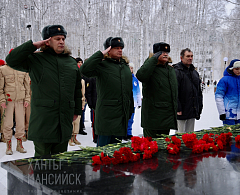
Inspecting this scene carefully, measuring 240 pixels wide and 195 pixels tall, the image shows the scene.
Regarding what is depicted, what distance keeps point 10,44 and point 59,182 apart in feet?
91.4

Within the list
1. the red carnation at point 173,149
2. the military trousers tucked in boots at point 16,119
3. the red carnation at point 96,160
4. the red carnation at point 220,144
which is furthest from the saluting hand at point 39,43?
the military trousers tucked in boots at point 16,119

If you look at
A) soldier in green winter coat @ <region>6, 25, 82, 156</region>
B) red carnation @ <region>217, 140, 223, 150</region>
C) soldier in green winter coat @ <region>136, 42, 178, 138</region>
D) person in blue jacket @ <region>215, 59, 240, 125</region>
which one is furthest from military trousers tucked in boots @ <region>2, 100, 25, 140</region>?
red carnation @ <region>217, 140, 223, 150</region>

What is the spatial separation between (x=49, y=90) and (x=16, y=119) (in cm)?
308

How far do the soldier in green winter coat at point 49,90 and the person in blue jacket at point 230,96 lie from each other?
10.1ft

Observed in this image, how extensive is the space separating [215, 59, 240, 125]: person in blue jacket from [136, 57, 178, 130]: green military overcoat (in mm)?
1392

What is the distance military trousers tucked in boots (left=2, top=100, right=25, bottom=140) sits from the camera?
5.82 m

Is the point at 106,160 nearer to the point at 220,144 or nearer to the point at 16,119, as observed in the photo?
the point at 220,144

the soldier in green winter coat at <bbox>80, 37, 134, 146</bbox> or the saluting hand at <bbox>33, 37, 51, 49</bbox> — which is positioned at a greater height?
the saluting hand at <bbox>33, 37, 51, 49</bbox>

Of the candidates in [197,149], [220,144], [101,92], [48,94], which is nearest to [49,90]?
[48,94]

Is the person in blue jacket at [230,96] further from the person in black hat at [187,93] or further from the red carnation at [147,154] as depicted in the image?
the red carnation at [147,154]

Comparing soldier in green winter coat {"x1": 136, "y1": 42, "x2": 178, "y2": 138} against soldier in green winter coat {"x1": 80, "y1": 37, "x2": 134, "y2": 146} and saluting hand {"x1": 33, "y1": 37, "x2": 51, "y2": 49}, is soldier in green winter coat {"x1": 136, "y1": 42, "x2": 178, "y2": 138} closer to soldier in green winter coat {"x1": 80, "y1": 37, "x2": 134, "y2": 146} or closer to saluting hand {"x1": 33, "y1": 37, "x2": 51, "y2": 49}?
soldier in green winter coat {"x1": 80, "y1": 37, "x2": 134, "y2": 146}

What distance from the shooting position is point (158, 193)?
1.82 meters

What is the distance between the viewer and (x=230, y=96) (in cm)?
532

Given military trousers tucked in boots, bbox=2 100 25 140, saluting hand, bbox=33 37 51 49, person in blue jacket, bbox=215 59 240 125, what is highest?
saluting hand, bbox=33 37 51 49
